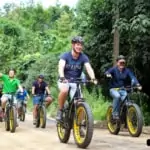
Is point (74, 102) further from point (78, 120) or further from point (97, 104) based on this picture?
point (97, 104)

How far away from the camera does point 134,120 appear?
11.4 metres

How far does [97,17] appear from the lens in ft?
61.3

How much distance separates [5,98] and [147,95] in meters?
6.24

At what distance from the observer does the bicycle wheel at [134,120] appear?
10883 mm

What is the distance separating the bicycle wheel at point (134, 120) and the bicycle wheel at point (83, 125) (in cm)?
248

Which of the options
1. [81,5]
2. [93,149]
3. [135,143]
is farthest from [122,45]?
[93,149]

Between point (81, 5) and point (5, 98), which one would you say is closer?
point (5, 98)

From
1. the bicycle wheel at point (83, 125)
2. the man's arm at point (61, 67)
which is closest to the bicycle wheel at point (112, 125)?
the bicycle wheel at point (83, 125)

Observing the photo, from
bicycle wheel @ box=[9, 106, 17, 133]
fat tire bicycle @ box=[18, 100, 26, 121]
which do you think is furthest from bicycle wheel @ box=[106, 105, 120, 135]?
fat tire bicycle @ box=[18, 100, 26, 121]

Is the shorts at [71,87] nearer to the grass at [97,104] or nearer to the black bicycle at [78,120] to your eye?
the black bicycle at [78,120]

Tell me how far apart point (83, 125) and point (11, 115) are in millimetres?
4659

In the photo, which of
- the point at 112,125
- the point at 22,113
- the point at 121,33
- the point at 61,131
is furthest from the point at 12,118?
the point at 121,33

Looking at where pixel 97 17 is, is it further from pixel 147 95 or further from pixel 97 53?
pixel 147 95

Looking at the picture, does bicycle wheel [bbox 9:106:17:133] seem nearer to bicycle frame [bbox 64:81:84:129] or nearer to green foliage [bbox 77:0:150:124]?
bicycle frame [bbox 64:81:84:129]
